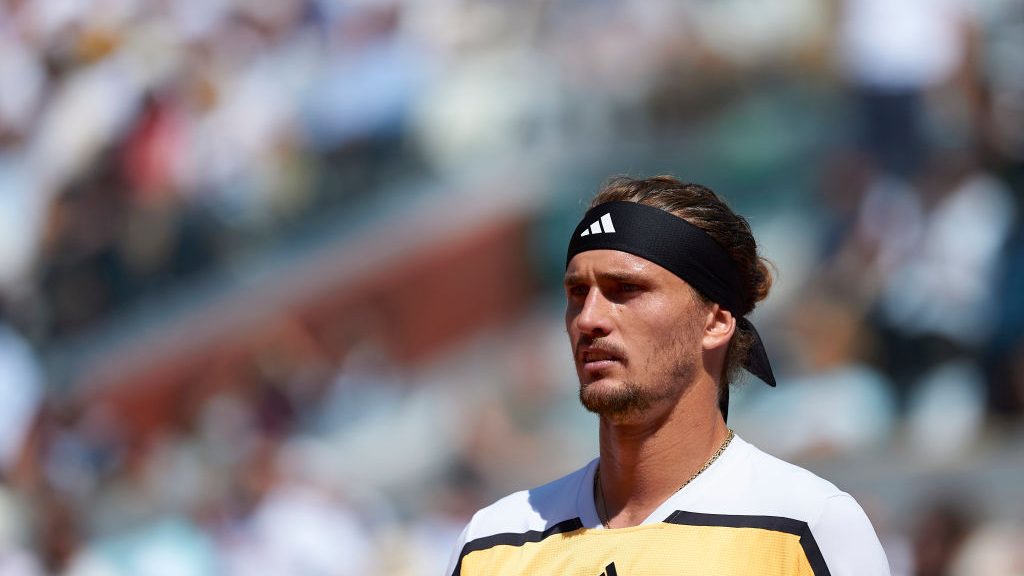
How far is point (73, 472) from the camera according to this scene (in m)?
9.52

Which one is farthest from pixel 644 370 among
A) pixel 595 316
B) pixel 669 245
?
pixel 669 245

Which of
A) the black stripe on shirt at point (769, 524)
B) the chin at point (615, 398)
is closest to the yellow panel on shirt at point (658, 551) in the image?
the black stripe on shirt at point (769, 524)

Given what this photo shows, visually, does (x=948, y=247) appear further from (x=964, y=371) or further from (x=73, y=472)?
(x=73, y=472)

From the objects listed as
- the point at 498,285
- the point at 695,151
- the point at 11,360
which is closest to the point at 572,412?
the point at 498,285

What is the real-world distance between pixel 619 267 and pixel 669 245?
0.35 feet

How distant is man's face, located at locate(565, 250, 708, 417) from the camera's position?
8.71ft

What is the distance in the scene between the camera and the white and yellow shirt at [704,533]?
246 cm

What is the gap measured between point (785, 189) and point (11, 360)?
6.09m

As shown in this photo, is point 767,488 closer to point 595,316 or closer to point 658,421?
point 658,421

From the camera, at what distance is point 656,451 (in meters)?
2.71

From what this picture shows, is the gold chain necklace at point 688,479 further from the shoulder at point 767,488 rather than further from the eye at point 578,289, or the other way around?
the eye at point 578,289

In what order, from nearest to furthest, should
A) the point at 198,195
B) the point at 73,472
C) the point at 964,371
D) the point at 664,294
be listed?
the point at 664,294
the point at 964,371
the point at 73,472
the point at 198,195

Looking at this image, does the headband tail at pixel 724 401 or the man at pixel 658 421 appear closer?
the man at pixel 658 421

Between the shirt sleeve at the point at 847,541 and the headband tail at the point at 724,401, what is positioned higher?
the headband tail at the point at 724,401
